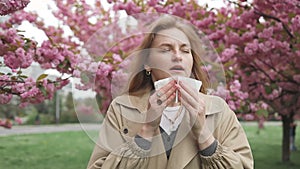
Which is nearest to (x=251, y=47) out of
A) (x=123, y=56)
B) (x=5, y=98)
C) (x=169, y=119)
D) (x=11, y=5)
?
(x=123, y=56)

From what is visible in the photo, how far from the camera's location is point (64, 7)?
5531 millimetres

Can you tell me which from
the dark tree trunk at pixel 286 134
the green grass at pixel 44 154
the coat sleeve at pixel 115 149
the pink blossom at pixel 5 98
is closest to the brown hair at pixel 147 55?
the coat sleeve at pixel 115 149

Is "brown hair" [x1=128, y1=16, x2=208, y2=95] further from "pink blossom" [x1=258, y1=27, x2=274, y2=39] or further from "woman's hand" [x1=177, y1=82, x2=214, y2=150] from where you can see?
"pink blossom" [x1=258, y1=27, x2=274, y2=39]

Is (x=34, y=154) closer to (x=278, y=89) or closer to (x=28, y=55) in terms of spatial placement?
(x=278, y=89)

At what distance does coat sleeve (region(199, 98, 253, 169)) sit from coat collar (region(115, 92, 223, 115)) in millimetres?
41

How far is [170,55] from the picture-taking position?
139cm

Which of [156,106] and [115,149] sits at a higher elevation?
[156,106]

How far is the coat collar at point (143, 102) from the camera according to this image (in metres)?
1.43

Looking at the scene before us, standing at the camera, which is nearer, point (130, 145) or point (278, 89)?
point (130, 145)

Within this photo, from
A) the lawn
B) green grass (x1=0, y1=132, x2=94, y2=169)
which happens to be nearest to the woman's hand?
green grass (x1=0, y1=132, x2=94, y2=169)

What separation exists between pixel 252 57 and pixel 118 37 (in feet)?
8.06

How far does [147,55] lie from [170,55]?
4.6 inches

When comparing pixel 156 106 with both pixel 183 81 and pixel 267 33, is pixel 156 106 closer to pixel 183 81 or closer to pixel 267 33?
pixel 183 81

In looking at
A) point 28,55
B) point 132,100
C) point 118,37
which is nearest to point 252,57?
point 28,55
